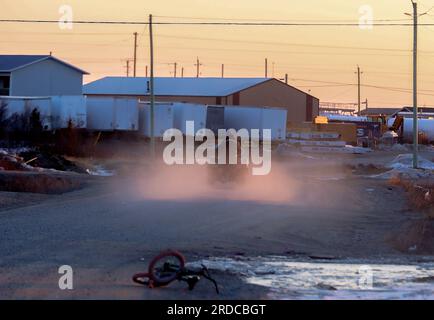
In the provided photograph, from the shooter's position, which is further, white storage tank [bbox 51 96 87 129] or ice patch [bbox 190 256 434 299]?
white storage tank [bbox 51 96 87 129]

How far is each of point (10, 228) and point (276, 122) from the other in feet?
153

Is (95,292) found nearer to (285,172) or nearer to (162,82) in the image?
(285,172)

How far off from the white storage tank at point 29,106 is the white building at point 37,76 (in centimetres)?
2004

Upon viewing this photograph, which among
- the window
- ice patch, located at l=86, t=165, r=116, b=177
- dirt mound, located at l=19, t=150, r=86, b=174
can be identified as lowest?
ice patch, located at l=86, t=165, r=116, b=177

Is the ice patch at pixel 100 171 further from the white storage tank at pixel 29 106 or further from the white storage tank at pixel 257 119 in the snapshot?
the white storage tank at pixel 257 119

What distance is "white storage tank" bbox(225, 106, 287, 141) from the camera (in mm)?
61812

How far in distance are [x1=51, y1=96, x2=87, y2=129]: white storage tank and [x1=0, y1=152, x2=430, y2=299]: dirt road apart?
17270 mm

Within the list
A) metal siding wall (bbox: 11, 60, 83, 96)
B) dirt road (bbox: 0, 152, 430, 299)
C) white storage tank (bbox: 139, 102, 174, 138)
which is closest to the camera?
dirt road (bbox: 0, 152, 430, 299)

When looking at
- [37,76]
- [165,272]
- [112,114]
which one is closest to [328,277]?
[165,272]

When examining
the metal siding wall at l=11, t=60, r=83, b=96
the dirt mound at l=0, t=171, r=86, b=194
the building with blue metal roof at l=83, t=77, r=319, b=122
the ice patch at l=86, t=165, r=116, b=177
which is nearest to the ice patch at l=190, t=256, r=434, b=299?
the dirt mound at l=0, t=171, r=86, b=194

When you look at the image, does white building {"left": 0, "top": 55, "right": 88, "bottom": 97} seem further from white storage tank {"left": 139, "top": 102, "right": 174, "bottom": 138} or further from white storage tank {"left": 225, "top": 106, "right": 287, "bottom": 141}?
white storage tank {"left": 139, "top": 102, "right": 174, "bottom": 138}

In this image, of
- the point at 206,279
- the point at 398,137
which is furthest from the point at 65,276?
the point at 398,137

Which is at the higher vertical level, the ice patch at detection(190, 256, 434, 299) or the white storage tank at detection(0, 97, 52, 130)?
the white storage tank at detection(0, 97, 52, 130)

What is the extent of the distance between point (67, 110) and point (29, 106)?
247 cm
